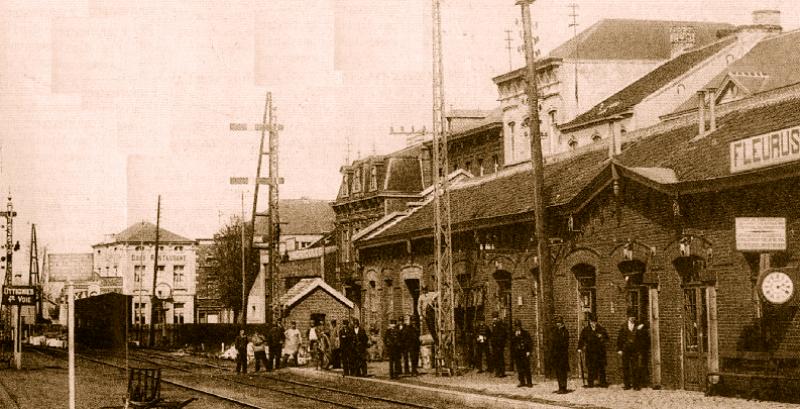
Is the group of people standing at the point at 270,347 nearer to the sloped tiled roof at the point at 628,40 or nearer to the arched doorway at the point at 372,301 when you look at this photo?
the arched doorway at the point at 372,301

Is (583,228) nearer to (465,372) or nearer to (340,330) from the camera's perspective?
(465,372)

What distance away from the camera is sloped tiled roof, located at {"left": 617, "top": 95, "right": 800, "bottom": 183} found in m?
22.7

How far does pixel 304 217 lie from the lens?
101m

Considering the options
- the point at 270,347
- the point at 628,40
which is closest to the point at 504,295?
the point at 270,347

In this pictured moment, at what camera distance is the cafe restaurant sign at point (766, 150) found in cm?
1866

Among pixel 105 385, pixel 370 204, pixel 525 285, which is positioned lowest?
pixel 105 385

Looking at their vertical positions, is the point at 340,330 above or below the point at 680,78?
below

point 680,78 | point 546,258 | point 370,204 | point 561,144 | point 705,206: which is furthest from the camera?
point 370,204

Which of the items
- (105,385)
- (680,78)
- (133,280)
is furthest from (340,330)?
(133,280)

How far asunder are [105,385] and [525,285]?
1102cm

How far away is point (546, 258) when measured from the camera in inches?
1028

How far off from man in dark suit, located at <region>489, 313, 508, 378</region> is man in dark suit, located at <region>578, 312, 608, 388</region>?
4.57 metres

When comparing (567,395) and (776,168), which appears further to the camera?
(567,395)

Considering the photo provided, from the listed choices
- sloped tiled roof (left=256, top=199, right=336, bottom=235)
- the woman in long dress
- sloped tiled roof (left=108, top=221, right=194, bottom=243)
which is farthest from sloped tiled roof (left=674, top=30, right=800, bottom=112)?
sloped tiled roof (left=108, top=221, right=194, bottom=243)
